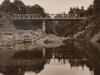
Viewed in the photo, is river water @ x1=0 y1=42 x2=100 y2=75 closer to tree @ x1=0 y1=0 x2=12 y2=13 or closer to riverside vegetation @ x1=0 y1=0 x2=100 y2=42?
riverside vegetation @ x1=0 y1=0 x2=100 y2=42

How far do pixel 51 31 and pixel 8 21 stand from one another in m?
43.7

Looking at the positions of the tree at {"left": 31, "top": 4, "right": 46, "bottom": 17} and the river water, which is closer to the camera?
the river water

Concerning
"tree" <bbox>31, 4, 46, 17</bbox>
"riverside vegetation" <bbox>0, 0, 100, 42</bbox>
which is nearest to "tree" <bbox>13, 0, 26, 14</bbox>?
"riverside vegetation" <bbox>0, 0, 100, 42</bbox>

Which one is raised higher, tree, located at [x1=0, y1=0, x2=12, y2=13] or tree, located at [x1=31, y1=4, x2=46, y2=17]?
tree, located at [x1=0, y1=0, x2=12, y2=13]

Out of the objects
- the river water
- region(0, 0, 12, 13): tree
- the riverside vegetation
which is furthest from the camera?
region(0, 0, 12, 13): tree

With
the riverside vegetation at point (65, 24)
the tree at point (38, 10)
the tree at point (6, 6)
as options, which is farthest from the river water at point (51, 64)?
the tree at point (38, 10)

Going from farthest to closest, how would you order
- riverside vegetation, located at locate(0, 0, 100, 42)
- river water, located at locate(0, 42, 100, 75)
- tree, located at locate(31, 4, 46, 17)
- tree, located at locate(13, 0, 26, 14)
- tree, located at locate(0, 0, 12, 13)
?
1. tree, located at locate(31, 4, 46, 17)
2. tree, located at locate(13, 0, 26, 14)
3. tree, located at locate(0, 0, 12, 13)
4. riverside vegetation, located at locate(0, 0, 100, 42)
5. river water, located at locate(0, 42, 100, 75)

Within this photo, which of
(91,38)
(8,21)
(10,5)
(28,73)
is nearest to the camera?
(28,73)

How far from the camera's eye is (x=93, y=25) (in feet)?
380

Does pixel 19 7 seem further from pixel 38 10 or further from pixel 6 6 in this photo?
pixel 38 10

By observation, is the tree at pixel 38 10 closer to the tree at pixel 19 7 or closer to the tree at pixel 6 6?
the tree at pixel 19 7

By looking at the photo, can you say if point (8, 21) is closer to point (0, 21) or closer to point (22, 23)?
point (0, 21)

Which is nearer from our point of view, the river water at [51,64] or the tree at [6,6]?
the river water at [51,64]

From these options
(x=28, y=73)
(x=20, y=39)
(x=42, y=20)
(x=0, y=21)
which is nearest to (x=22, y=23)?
(x=42, y=20)
